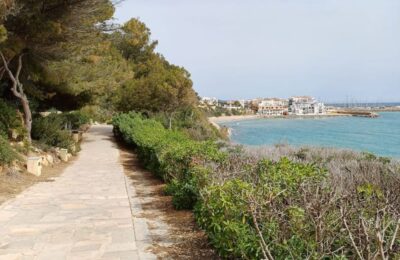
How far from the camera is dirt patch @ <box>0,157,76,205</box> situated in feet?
30.0

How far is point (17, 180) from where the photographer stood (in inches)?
417

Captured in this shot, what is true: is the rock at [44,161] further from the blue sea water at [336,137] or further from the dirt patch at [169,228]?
the blue sea water at [336,137]

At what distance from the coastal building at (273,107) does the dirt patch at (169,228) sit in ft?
481

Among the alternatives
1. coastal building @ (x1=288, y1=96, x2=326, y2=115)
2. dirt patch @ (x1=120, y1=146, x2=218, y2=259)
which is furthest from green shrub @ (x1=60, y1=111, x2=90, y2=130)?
coastal building @ (x1=288, y1=96, x2=326, y2=115)

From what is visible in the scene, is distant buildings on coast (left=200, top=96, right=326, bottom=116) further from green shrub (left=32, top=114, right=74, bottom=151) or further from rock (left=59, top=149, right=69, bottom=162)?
rock (left=59, top=149, right=69, bottom=162)

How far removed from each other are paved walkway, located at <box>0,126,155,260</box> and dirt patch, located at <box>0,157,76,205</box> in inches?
9.1

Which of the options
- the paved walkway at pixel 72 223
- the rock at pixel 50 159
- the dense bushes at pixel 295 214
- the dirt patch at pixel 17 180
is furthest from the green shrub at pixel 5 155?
the dense bushes at pixel 295 214

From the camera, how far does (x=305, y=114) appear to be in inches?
5866

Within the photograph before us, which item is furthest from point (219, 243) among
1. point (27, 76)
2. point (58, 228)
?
point (27, 76)

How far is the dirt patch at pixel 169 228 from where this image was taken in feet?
16.6

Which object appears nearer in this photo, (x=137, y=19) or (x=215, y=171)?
(x=215, y=171)

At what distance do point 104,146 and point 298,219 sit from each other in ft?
62.2

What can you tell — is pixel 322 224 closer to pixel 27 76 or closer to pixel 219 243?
pixel 219 243

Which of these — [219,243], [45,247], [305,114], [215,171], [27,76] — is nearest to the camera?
[219,243]
